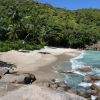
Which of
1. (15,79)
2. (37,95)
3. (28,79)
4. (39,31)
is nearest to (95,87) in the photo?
(28,79)

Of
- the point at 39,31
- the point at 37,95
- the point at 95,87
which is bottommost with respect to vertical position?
the point at 95,87

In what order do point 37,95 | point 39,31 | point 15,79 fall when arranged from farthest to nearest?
point 39,31
point 15,79
point 37,95

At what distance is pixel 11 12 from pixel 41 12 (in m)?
35.1

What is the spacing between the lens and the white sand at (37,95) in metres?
12.3

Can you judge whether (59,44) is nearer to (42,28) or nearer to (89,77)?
(42,28)

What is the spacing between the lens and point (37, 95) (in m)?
12.4

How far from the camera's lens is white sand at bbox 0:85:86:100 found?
12281mm

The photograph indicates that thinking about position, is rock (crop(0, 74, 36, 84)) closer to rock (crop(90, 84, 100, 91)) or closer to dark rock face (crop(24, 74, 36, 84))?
dark rock face (crop(24, 74, 36, 84))

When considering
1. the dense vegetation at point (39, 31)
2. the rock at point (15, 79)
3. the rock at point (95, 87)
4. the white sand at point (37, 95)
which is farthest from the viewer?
the dense vegetation at point (39, 31)

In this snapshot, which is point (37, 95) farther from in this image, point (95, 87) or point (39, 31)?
point (39, 31)

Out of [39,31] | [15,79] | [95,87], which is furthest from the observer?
[39,31]

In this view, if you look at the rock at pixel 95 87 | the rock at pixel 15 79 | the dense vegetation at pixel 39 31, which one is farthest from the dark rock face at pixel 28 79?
the dense vegetation at pixel 39 31

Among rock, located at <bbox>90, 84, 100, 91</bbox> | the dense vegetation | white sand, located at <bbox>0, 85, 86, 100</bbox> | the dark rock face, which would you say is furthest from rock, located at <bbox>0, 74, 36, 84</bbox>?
the dense vegetation

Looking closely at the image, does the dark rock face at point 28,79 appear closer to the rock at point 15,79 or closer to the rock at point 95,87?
the rock at point 15,79
